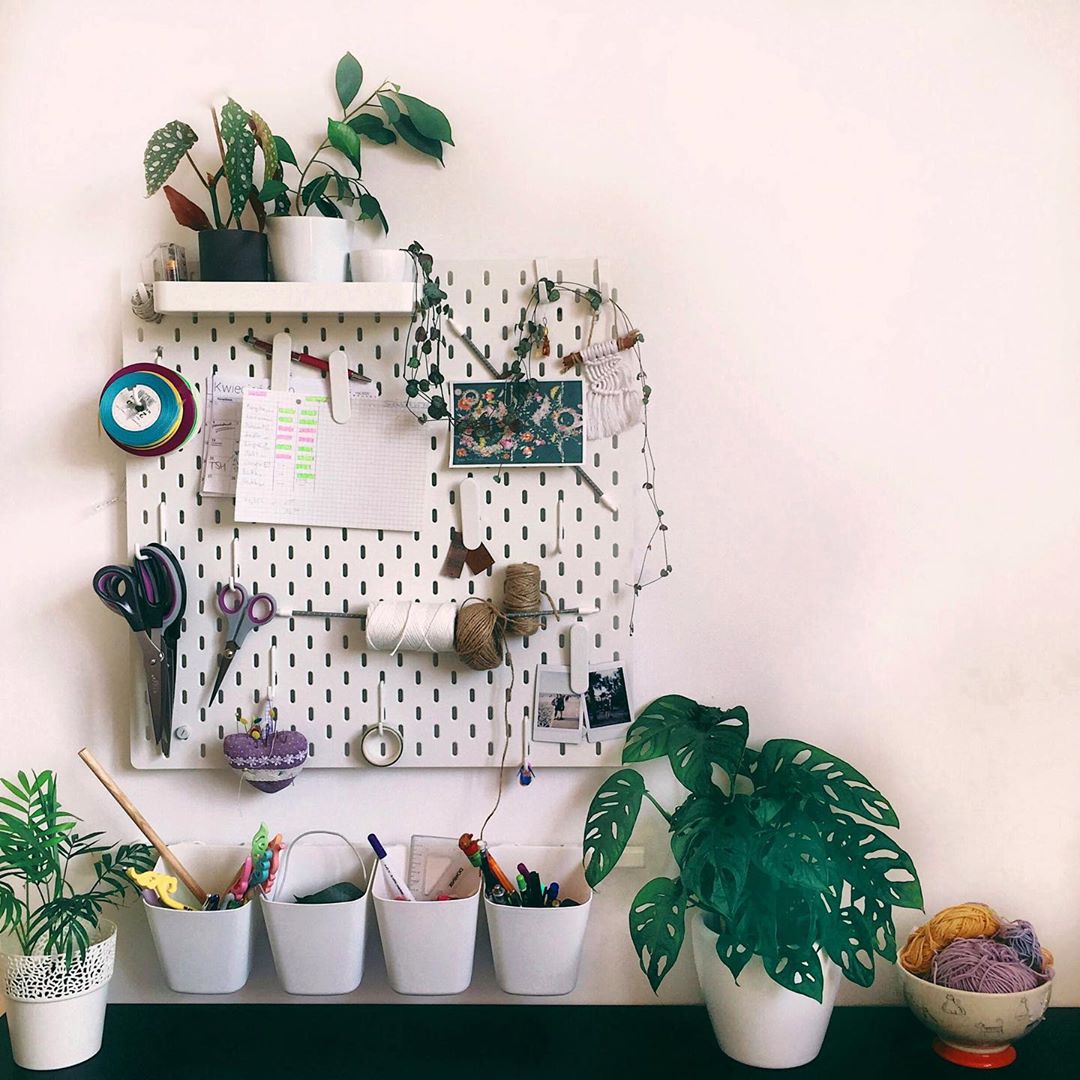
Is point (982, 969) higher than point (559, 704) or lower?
lower

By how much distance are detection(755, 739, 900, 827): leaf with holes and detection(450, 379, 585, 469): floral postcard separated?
473mm

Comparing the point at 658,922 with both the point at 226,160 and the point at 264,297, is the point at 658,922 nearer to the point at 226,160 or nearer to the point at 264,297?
the point at 264,297

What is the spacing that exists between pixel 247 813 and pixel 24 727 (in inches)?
13.4

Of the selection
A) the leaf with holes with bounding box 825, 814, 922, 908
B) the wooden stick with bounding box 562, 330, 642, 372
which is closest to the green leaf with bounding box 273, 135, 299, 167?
the wooden stick with bounding box 562, 330, 642, 372

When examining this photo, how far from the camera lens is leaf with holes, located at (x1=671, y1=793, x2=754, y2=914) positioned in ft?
4.05

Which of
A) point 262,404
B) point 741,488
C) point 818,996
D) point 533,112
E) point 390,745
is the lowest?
point 818,996

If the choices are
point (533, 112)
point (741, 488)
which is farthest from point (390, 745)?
point (533, 112)

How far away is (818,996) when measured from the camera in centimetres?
121

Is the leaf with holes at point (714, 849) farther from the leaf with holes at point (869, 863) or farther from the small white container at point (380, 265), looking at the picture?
the small white container at point (380, 265)

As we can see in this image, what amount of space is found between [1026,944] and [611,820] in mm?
570

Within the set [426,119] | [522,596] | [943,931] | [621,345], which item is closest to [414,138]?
[426,119]

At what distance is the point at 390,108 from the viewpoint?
4.59 ft

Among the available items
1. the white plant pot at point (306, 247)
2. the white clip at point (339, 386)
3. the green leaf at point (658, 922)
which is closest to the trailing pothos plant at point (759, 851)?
the green leaf at point (658, 922)

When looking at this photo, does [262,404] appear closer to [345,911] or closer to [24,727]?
[24,727]
